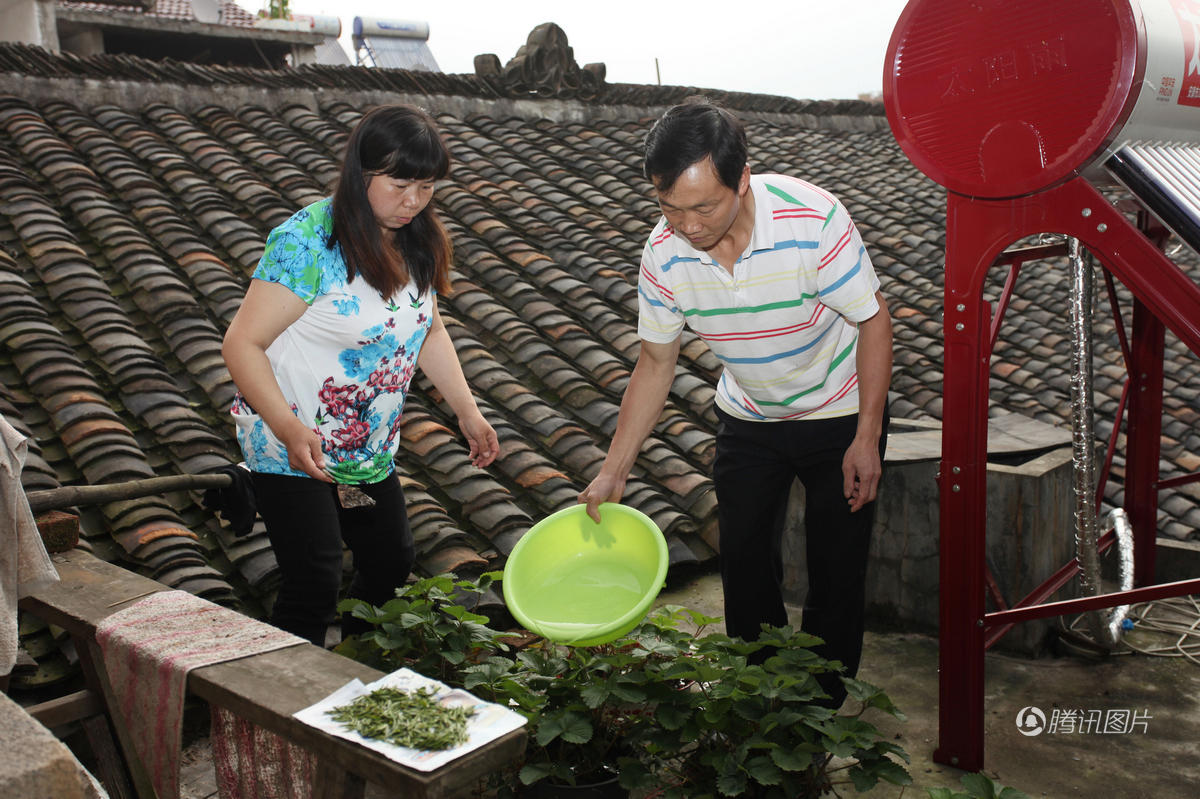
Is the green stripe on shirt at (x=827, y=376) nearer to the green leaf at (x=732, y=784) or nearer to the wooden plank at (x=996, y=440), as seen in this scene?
the green leaf at (x=732, y=784)

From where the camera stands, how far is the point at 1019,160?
8.63 ft

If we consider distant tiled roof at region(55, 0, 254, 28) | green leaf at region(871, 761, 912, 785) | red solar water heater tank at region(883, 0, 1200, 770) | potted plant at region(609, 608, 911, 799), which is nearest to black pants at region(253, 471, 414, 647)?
potted plant at region(609, 608, 911, 799)

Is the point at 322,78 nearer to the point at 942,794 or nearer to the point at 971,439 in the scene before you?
the point at 971,439

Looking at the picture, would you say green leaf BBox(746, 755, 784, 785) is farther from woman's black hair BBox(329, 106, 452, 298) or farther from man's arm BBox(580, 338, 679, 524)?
woman's black hair BBox(329, 106, 452, 298)

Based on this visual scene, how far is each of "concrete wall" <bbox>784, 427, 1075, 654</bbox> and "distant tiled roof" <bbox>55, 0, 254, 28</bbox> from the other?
17.4 metres

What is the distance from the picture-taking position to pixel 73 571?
2803 millimetres

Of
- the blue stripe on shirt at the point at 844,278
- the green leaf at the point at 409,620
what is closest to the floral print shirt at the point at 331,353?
the green leaf at the point at 409,620

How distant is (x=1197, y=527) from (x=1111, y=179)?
187 inches

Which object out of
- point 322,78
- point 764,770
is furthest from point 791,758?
point 322,78

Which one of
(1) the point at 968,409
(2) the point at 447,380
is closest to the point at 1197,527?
(1) the point at 968,409

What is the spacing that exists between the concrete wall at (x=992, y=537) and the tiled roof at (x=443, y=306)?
0.78 meters

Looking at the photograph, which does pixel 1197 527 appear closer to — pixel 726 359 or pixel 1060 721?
pixel 1060 721

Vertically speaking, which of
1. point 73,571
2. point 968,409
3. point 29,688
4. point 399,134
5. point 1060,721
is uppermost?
point 399,134

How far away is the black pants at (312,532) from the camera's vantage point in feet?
8.46
